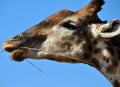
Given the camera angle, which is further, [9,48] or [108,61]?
[9,48]

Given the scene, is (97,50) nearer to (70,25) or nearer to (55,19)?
(70,25)

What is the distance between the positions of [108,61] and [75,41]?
0.94 meters

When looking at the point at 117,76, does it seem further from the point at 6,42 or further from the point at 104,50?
the point at 6,42

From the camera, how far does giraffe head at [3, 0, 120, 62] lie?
27.5ft

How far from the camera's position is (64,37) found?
856cm

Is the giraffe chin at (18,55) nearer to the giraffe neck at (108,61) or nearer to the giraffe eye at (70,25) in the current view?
the giraffe eye at (70,25)

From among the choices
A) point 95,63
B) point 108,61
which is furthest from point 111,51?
point 95,63

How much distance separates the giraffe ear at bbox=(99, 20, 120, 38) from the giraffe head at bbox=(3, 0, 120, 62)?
56mm

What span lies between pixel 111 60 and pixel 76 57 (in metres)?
0.85

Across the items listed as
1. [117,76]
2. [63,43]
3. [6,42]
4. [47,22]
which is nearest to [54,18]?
Result: [47,22]

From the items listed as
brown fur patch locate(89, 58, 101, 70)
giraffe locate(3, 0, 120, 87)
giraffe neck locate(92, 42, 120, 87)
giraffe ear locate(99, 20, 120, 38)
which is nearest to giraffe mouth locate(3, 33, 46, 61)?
giraffe locate(3, 0, 120, 87)

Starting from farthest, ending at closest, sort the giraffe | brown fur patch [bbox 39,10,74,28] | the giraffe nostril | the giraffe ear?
brown fur patch [bbox 39,10,74,28] → the giraffe nostril → the giraffe → the giraffe ear

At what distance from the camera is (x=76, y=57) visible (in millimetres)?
8453

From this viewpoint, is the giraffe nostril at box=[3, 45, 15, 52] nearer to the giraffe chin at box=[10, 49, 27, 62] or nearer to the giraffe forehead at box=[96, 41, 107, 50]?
the giraffe chin at box=[10, 49, 27, 62]
